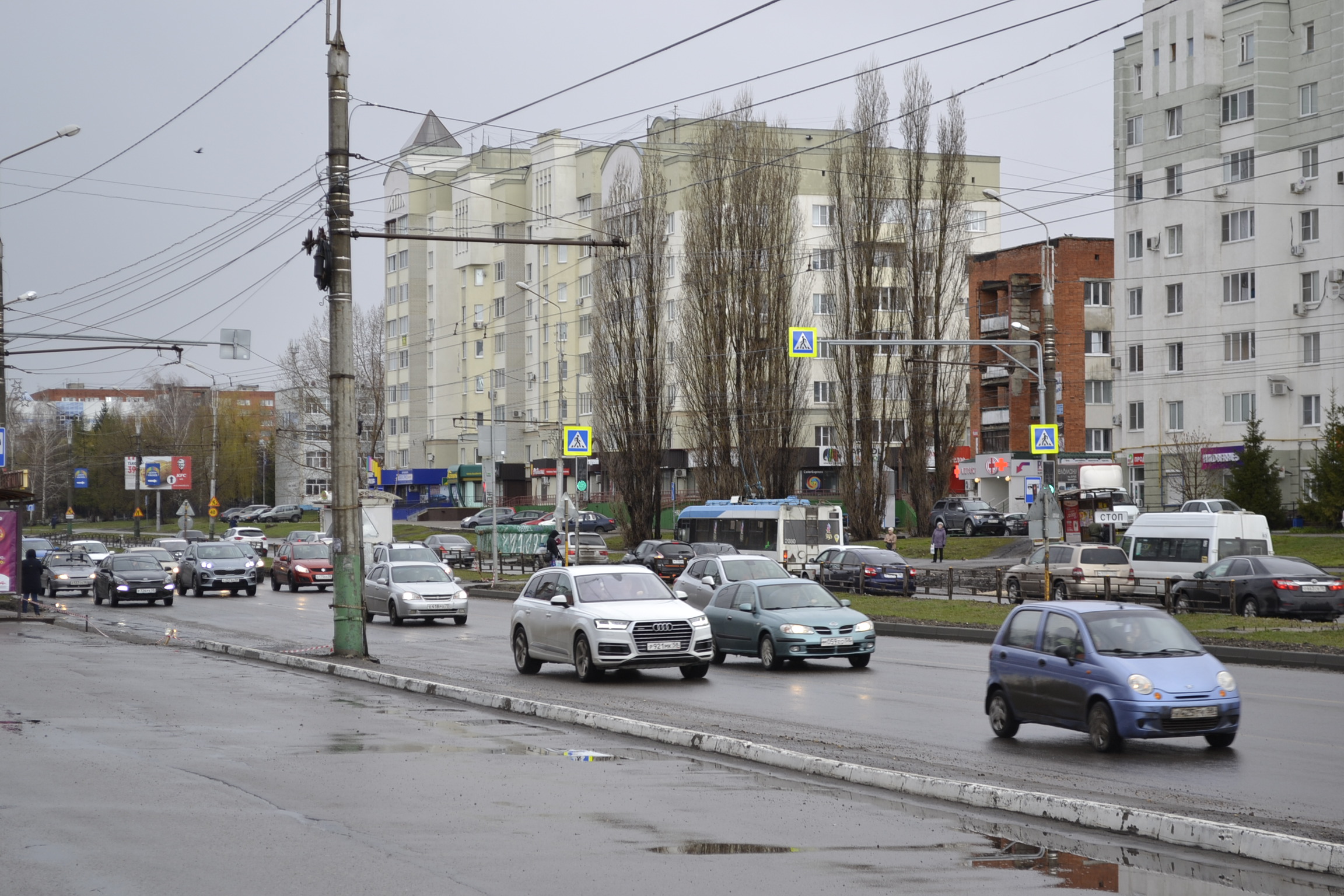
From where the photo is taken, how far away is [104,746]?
12516mm

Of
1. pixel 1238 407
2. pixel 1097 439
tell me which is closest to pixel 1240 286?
pixel 1238 407

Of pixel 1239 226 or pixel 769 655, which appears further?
pixel 1239 226

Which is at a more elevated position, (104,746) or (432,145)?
(432,145)

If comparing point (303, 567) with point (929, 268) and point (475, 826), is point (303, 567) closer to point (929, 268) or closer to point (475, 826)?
point (929, 268)

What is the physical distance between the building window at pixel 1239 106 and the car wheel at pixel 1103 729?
5708cm

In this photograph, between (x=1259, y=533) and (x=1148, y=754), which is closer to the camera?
(x=1148, y=754)

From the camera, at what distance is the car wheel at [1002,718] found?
13922 mm

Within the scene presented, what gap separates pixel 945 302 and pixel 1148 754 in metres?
53.3

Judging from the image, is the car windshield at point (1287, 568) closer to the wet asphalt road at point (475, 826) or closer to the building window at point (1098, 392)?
the wet asphalt road at point (475, 826)

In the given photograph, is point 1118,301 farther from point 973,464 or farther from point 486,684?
point 486,684

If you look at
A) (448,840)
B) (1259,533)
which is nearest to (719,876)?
(448,840)

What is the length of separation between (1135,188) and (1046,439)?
39254 mm

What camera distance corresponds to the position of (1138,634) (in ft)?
44.1

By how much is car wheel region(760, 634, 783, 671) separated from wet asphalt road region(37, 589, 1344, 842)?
0.20 meters
